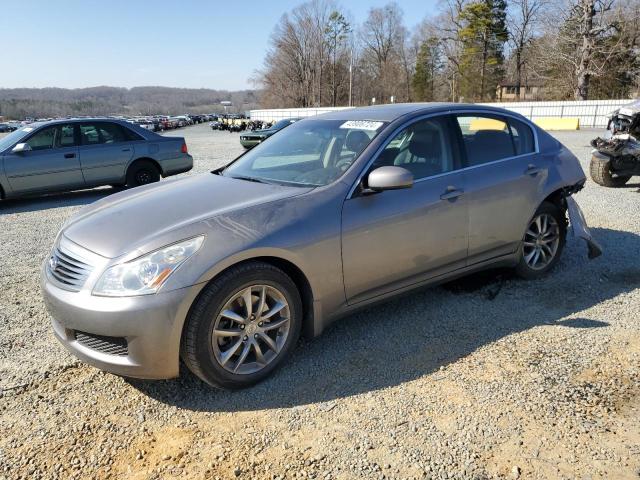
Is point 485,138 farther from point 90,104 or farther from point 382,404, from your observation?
point 90,104

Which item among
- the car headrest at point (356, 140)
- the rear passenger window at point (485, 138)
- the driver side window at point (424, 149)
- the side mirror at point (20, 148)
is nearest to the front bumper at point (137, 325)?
the car headrest at point (356, 140)

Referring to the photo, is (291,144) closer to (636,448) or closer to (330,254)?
(330,254)

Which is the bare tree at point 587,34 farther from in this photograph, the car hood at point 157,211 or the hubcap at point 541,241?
the car hood at point 157,211

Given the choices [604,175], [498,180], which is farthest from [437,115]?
[604,175]

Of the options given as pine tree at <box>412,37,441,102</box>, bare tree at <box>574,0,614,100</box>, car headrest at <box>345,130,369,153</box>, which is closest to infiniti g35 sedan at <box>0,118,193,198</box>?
car headrest at <box>345,130,369,153</box>

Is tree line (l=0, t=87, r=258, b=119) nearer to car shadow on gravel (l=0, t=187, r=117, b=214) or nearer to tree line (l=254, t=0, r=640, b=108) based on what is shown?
tree line (l=254, t=0, r=640, b=108)

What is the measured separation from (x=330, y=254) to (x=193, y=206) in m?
0.95

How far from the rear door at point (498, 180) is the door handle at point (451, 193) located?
118 mm

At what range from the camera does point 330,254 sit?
10.3 ft

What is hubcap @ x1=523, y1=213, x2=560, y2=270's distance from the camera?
4539 mm

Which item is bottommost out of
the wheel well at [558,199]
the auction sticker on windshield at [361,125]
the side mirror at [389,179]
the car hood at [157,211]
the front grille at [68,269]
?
the front grille at [68,269]

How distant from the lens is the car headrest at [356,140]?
A: 141 inches

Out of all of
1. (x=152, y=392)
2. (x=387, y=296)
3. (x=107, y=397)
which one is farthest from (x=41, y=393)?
(x=387, y=296)

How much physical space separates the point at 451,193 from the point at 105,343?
2600mm
